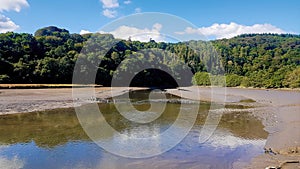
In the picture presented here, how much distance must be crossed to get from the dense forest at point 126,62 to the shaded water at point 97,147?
4077 centimetres

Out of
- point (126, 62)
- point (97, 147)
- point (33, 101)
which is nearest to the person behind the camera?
point (97, 147)

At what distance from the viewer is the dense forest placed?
61.3 meters

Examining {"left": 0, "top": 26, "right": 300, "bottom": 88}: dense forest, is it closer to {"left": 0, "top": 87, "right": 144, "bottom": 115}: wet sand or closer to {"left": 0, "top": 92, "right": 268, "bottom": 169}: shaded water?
{"left": 0, "top": 87, "right": 144, "bottom": 115}: wet sand

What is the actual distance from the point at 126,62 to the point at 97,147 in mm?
63960

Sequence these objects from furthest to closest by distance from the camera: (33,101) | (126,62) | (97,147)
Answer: (126,62) → (33,101) → (97,147)

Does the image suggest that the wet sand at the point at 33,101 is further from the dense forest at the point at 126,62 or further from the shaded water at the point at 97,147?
the dense forest at the point at 126,62

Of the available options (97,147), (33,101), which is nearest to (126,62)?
(33,101)

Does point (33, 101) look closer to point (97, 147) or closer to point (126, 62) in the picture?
point (97, 147)

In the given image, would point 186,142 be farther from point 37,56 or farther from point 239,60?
point 239,60

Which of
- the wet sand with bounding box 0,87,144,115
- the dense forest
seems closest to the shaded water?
the wet sand with bounding box 0,87,144,115

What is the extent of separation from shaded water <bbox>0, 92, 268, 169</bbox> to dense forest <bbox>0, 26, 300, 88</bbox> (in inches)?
1605

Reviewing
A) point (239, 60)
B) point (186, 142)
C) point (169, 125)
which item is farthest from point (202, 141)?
point (239, 60)

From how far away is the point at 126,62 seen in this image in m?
77.6

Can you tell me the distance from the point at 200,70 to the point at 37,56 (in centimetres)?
5822
